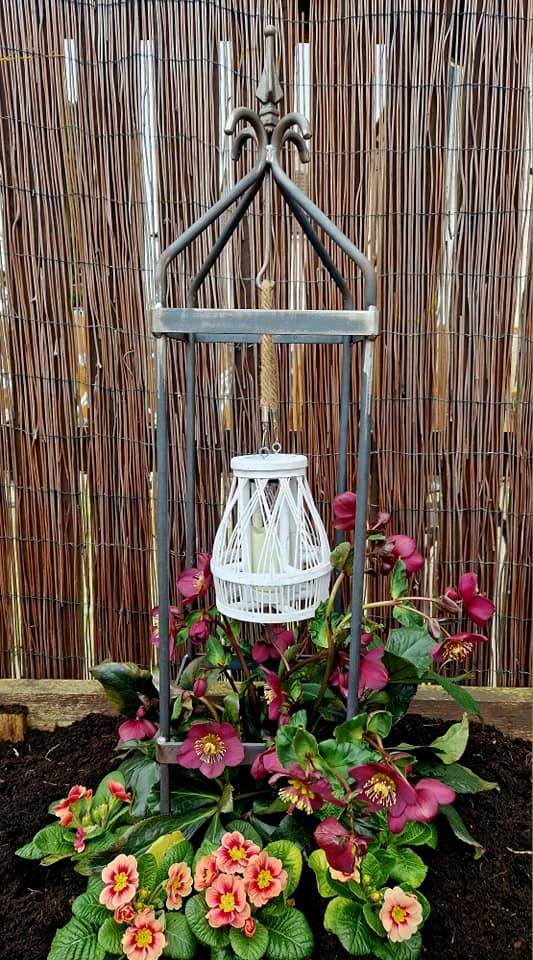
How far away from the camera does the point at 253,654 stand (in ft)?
3.94

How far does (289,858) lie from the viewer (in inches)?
39.4

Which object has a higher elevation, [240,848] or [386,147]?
[386,147]

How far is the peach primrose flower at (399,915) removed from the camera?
889 millimetres

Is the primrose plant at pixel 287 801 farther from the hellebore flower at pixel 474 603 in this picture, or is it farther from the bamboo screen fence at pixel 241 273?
the bamboo screen fence at pixel 241 273

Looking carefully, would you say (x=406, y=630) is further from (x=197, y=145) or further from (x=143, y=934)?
(x=197, y=145)

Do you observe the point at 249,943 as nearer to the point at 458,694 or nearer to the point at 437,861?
the point at 437,861

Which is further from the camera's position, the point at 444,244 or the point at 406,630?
the point at 444,244

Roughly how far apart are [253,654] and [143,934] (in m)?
0.46

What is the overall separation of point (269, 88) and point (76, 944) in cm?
134

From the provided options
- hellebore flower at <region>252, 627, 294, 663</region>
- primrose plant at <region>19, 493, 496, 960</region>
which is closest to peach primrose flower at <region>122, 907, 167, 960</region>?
primrose plant at <region>19, 493, 496, 960</region>

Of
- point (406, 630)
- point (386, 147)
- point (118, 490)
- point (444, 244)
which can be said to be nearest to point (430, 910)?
point (406, 630)

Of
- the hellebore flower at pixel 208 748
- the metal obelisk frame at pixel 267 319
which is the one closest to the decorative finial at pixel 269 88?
the metal obelisk frame at pixel 267 319

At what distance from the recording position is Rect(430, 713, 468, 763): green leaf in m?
1.18

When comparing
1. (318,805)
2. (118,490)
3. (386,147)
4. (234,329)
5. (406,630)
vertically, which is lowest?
(318,805)
